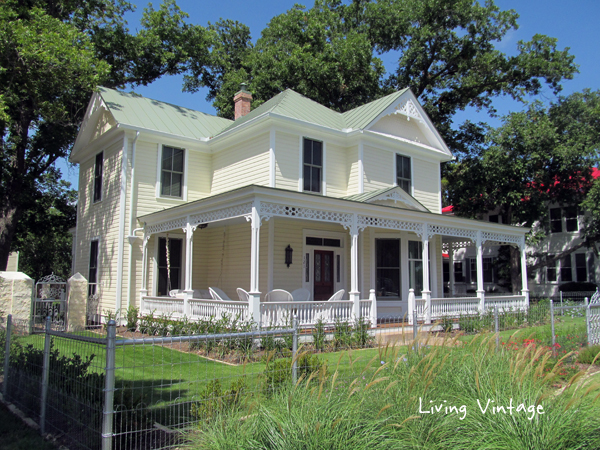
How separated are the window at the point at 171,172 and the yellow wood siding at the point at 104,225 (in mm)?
1454

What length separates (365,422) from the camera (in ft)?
13.5

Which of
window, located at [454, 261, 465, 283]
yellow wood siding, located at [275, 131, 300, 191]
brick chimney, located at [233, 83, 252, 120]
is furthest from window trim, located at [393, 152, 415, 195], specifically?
window, located at [454, 261, 465, 283]

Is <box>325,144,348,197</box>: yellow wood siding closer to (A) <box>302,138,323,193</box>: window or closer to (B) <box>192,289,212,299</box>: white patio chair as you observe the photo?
(A) <box>302,138,323,193</box>: window

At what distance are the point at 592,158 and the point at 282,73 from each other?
17.7 m

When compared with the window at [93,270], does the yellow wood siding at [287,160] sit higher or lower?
higher

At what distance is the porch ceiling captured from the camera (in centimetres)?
1184

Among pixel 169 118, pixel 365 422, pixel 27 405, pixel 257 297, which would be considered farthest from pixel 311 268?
pixel 365 422

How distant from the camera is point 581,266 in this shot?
3316 centimetres

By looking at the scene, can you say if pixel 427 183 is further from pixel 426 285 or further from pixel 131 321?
pixel 131 321

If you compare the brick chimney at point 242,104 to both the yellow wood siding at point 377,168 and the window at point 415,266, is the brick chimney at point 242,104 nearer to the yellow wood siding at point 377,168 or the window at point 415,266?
the yellow wood siding at point 377,168

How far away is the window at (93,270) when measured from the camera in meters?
17.2

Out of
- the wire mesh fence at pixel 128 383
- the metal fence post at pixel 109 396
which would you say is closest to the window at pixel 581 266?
the wire mesh fence at pixel 128 383

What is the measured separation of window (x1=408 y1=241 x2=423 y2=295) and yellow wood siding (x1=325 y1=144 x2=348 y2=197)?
3163mm

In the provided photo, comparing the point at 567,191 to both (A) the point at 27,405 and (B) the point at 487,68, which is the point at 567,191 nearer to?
(B) the point at 487,68
